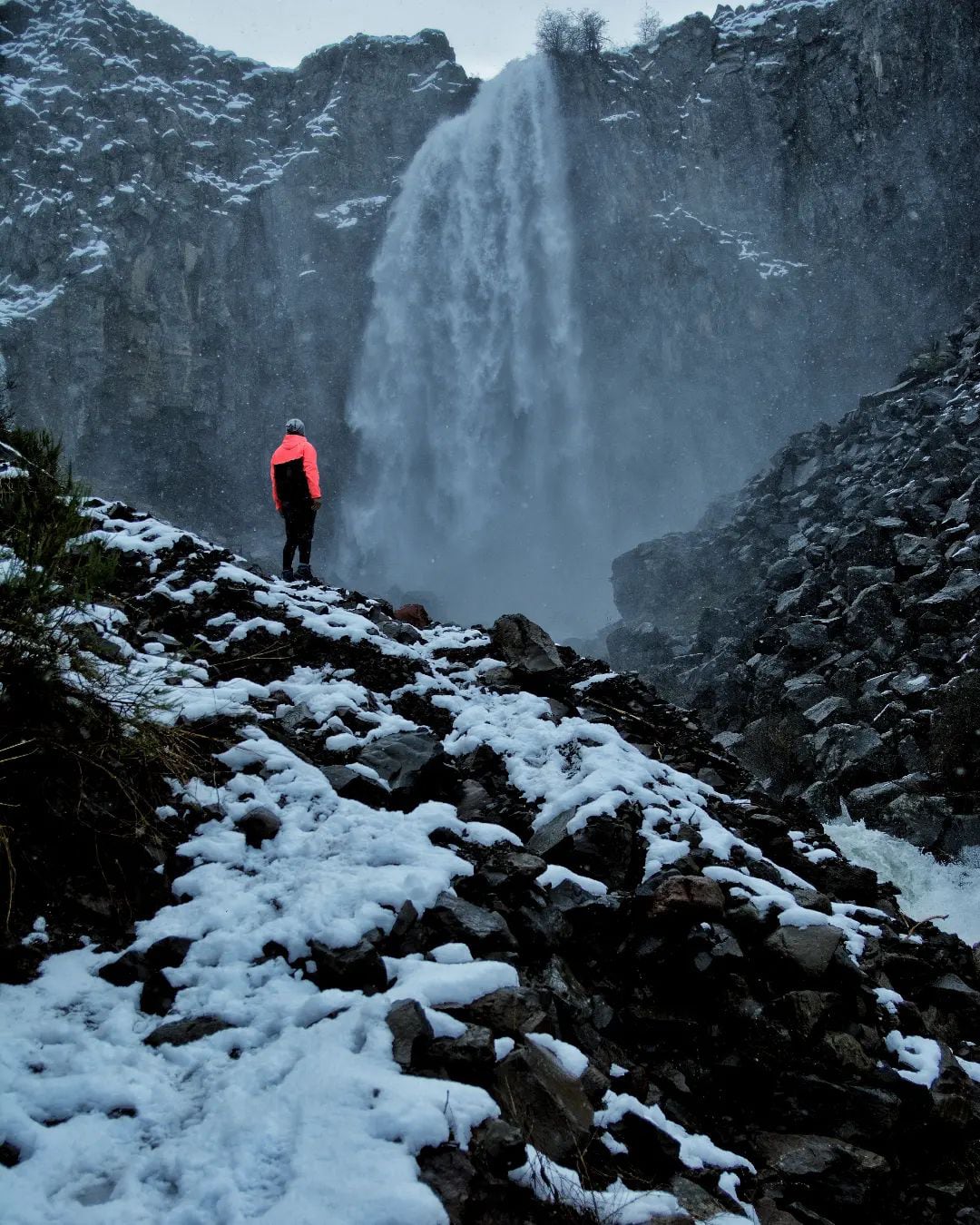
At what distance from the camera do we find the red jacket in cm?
811

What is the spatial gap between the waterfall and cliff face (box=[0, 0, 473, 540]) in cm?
208

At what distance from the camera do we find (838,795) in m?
9.11

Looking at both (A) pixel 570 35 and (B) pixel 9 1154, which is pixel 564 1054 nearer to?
(B) pixel 9 1154

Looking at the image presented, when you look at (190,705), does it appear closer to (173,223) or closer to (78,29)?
(173,223)

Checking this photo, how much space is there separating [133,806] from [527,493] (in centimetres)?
4076

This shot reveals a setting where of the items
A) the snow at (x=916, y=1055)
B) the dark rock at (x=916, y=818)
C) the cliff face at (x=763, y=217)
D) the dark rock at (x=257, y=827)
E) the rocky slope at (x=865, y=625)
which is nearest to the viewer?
the snow at (x=916, y=1055)

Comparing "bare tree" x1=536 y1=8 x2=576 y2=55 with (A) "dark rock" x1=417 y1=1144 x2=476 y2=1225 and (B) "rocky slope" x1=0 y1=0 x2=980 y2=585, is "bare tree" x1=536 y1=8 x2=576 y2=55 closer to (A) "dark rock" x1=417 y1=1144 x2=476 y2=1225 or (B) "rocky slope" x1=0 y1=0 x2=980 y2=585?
(B) "rocky slope" x1=0 y1=0 x2=980 y2=585

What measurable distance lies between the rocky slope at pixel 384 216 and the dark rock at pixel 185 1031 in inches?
1529

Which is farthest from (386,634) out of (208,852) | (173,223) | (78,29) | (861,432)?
(78,29)

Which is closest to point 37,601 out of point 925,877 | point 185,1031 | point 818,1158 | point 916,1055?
point 185,1031

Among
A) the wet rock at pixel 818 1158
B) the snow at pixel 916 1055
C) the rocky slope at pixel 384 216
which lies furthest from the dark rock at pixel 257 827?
the rocky slope at pixel 384 216

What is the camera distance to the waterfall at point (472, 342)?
3859 centimetres

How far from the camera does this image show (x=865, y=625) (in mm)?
12125

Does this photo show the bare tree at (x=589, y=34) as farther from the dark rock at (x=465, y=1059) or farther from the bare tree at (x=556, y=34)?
the dark rock at (x=465, y=1059)
